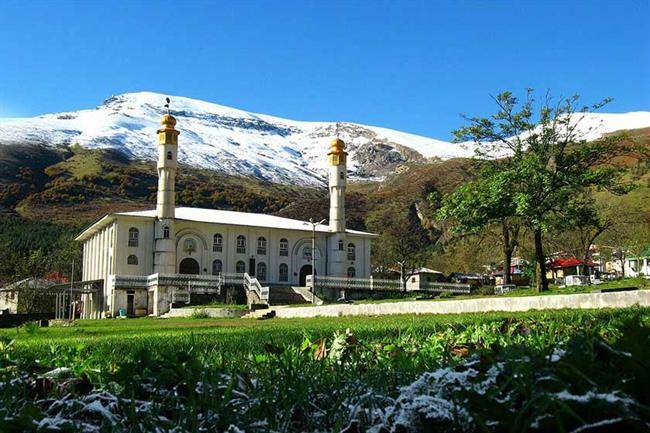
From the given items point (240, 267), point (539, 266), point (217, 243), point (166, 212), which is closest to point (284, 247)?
point (240, 267)

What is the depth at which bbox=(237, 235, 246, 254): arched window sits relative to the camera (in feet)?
189

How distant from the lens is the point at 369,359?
356cm

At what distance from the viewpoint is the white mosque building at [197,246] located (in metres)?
51.8

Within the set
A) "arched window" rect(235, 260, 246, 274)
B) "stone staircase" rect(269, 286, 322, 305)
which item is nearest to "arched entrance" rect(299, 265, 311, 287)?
"arched window" rect(235, 260, 246, 274)

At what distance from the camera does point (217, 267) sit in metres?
56.3

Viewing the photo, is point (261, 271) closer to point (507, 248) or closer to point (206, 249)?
point (206, 249)

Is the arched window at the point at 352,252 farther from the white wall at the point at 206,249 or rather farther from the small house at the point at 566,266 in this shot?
the small house at the point at 566,266

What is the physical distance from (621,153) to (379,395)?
34607mm

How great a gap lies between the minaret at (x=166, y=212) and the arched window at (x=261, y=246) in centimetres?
827

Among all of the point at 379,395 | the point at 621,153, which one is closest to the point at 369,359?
the point at 379,395

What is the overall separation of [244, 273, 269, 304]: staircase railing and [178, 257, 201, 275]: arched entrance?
Answer: 5082 millimetres

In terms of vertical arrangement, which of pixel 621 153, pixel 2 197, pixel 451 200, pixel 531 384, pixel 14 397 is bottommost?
pixel 14 397

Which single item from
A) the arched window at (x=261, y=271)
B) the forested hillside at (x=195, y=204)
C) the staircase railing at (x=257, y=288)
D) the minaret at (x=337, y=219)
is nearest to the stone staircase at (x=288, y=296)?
the staircase railing at (x=257, y=288)

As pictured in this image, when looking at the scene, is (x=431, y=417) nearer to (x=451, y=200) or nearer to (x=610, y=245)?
(x=451, y=200)
